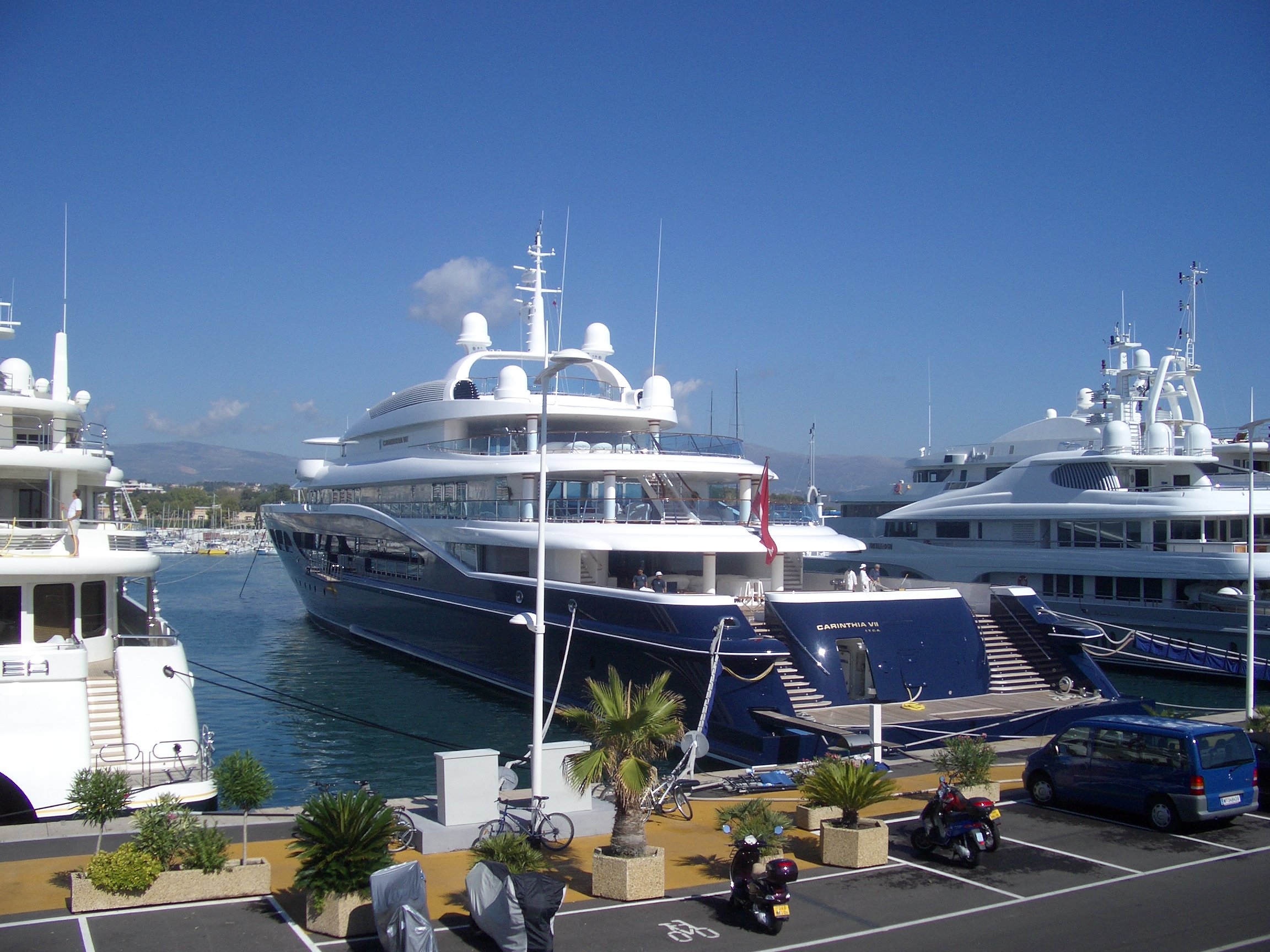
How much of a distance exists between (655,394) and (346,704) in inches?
416

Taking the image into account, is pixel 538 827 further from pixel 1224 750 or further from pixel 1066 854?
pixel 1224 750

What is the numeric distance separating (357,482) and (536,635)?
21.2 m

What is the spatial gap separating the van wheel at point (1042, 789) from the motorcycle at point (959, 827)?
2114mm

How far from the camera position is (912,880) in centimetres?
938

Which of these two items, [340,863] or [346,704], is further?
[346,704]

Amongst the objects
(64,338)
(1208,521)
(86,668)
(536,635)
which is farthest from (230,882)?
(1208,521)

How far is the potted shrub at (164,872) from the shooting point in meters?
8.29

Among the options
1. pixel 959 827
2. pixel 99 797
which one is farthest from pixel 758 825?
pixel 99 797

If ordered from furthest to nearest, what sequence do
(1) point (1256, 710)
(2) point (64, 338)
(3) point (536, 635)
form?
(2) point (64, 338)
(1) point (1256, 710)
(3) point (536, 635)

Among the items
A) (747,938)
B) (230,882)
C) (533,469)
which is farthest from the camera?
(533,469)

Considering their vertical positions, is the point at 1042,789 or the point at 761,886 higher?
the point at 761,886

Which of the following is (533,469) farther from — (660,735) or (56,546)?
(660,735)

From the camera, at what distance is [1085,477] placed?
33.4 metres

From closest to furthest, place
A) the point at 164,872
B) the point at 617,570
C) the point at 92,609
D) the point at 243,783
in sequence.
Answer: the point at 164,872 → the point at 243,783 → the point at 92,609 → the point at 617,570
